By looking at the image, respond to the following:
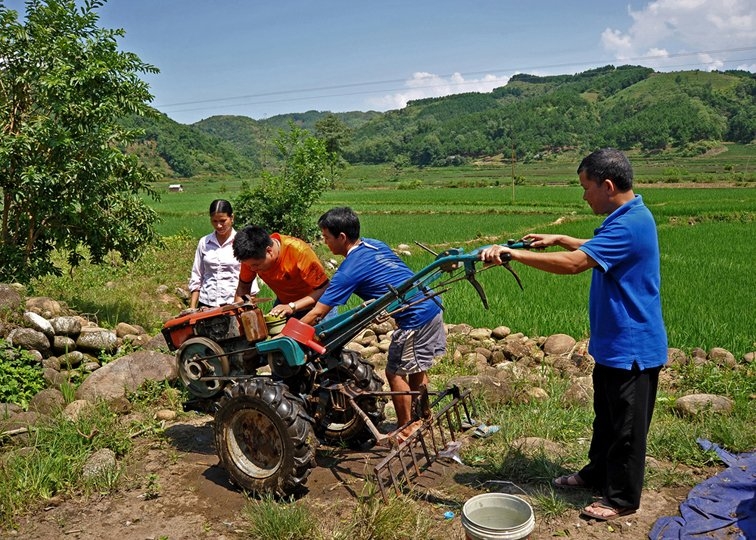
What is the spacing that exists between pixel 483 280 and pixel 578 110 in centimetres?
11953

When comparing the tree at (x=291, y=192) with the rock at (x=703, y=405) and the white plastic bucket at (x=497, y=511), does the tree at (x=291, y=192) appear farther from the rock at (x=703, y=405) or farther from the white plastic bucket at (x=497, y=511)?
the white plastic bucket at (x=497, y=511)

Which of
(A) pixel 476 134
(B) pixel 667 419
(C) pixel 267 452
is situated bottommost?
(B) pixel 667 419

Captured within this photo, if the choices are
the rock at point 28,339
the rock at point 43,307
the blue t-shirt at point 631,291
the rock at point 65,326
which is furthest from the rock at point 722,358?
the rock at point 43,307

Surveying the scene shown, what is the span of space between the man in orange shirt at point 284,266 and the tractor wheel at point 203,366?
1.72ft

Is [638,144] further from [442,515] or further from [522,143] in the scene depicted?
[442,515]

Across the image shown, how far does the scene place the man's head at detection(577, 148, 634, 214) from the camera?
3656 mm

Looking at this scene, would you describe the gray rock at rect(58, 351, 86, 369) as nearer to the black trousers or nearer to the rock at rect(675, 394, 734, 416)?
the black trousers

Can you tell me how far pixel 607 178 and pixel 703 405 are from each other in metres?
2.72

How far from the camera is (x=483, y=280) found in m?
11.9

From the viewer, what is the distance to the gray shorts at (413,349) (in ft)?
14.7

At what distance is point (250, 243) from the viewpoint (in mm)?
4582

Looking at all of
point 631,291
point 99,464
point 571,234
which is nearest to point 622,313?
point 631,291

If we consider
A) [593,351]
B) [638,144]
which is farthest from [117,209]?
[638,144]

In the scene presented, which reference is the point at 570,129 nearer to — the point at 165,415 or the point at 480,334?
the point at 480,334
